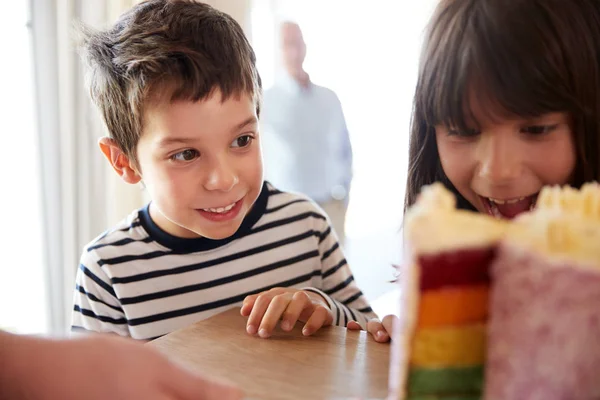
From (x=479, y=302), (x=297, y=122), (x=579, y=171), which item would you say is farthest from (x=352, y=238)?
(x=479, y=302)

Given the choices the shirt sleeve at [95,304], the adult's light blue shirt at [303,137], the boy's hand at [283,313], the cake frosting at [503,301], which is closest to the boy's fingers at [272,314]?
the boy's hand at [283,313]

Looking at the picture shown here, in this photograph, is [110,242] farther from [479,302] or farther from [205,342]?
[479,302]

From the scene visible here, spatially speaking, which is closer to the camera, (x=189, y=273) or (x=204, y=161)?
(x=204, y=161)

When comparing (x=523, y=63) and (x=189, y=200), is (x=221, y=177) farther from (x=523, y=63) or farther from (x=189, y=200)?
(x=523, y=63)

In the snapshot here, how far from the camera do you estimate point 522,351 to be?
482 mm

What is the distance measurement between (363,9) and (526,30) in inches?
126

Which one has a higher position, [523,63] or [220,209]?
[523,63]

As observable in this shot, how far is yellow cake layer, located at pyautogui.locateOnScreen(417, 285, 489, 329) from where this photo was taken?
493mm

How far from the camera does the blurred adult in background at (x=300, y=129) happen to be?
3236mm

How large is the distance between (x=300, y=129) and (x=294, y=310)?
7.92ft

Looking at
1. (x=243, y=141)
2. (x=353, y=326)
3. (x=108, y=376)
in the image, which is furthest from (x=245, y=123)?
(x=108, y=376)

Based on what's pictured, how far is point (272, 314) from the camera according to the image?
872 mm

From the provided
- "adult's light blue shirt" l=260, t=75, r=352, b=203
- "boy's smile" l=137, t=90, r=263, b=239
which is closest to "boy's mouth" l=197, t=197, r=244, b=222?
"boy's smile" l=137, t=90, r=263, b=239

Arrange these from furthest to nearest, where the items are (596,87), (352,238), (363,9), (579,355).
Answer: (352,238), (363,9), (596,87), (579,355)
